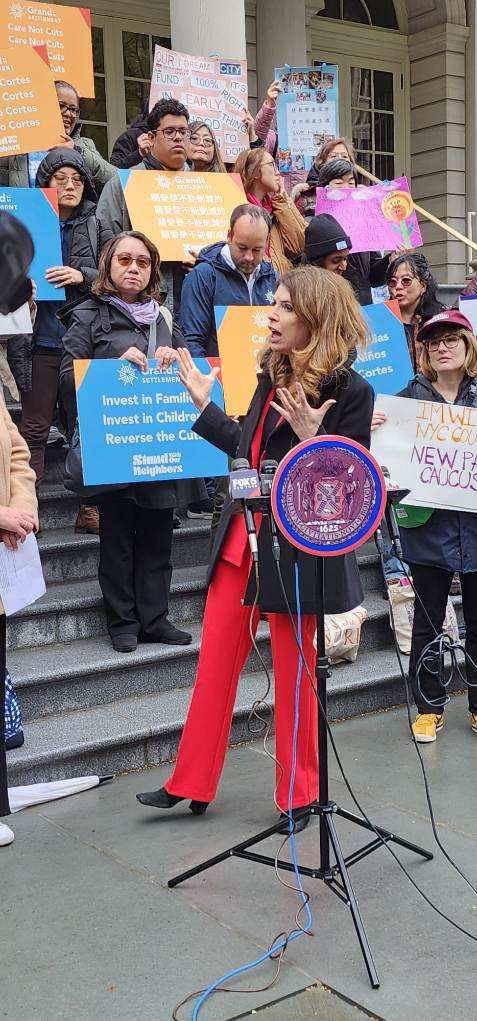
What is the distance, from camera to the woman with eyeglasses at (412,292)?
653 cm

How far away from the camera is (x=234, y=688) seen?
12.8 feet

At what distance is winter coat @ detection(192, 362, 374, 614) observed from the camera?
357cm

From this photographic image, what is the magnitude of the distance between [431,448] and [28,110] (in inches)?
126

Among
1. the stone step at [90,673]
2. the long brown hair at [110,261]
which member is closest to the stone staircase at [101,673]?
the stone step at [90,673]

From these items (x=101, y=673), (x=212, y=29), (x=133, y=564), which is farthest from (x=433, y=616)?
(x=212, y=29)

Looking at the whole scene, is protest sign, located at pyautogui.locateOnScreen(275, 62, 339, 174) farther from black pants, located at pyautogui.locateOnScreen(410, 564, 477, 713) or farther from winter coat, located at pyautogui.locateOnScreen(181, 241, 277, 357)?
black pants, located at pyautogui.locateOnScreen(410, 564, 477, 713)

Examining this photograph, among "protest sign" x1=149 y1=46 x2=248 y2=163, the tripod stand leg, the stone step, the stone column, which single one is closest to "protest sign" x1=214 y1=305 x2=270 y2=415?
the stone step

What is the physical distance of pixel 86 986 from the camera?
2.95m

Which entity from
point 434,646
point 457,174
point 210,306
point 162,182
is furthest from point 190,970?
point 457,174

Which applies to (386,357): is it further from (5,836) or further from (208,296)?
(5,836)

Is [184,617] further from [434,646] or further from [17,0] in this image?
[17,0]

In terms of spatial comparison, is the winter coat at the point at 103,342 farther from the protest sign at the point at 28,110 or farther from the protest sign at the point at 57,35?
the protest sign at the point at 57,35

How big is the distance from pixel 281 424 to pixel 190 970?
1710 mm

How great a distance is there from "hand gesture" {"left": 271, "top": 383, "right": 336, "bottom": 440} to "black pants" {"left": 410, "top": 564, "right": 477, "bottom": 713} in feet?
5.86
